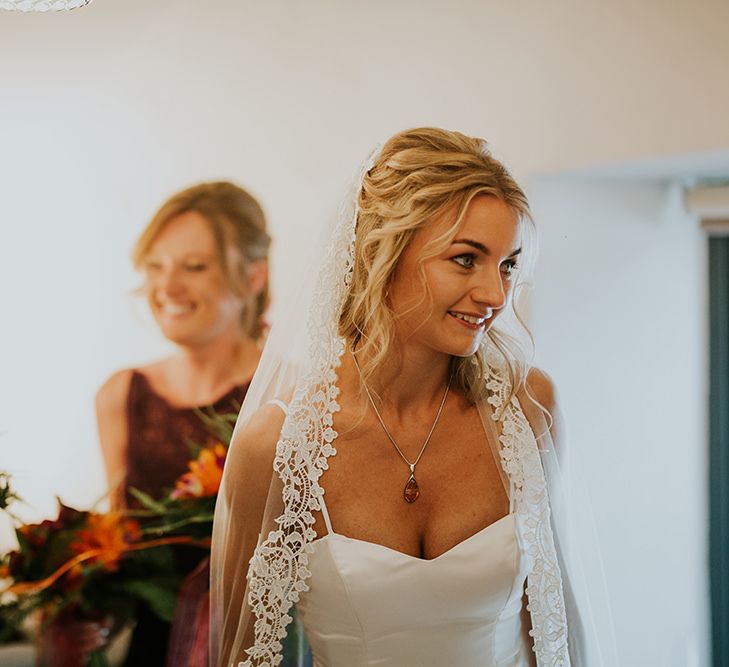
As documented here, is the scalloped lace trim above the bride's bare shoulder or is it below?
below

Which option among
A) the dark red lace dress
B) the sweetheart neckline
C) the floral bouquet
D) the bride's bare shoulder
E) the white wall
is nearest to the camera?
the sweetheart neckline

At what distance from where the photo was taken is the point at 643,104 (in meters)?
2.54

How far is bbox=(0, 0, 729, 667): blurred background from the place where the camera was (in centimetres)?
282

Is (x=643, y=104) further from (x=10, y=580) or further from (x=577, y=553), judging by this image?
(x=10, y=580)

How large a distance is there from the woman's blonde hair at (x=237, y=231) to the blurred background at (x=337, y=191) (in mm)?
47

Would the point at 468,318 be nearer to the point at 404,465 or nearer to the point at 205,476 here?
the point at 404,465

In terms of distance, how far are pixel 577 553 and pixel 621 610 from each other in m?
1.10

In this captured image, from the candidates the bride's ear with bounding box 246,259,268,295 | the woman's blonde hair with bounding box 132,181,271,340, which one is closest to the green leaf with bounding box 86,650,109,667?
the woman's blonde hair with bounding box 132,181,271,340

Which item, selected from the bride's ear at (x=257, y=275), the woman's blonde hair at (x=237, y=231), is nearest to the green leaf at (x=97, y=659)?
the woman's blonde hair at (x=237, y=231)

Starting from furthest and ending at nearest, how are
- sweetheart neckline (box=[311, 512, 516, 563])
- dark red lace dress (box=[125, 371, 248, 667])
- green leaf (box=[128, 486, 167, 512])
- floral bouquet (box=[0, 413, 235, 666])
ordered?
dark red lace dress (box=[125, 371, 248, 667]) → green leaf (box=[128, 486, 167, 512]) → floral bouquet (box=[0, 413, 235, 666]) → sweetheart neckline (box=[311, 512, 516, 563])

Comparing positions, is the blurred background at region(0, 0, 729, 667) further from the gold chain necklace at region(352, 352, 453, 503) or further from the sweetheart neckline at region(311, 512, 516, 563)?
the sweetheart neckline at region(311, 512, 516, 563)

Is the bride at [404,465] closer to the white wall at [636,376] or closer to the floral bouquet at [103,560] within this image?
the floral bouquet at [103,560]

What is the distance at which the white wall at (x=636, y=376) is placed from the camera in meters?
2.89

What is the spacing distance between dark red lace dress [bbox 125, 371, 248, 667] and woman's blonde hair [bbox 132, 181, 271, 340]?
281mm
